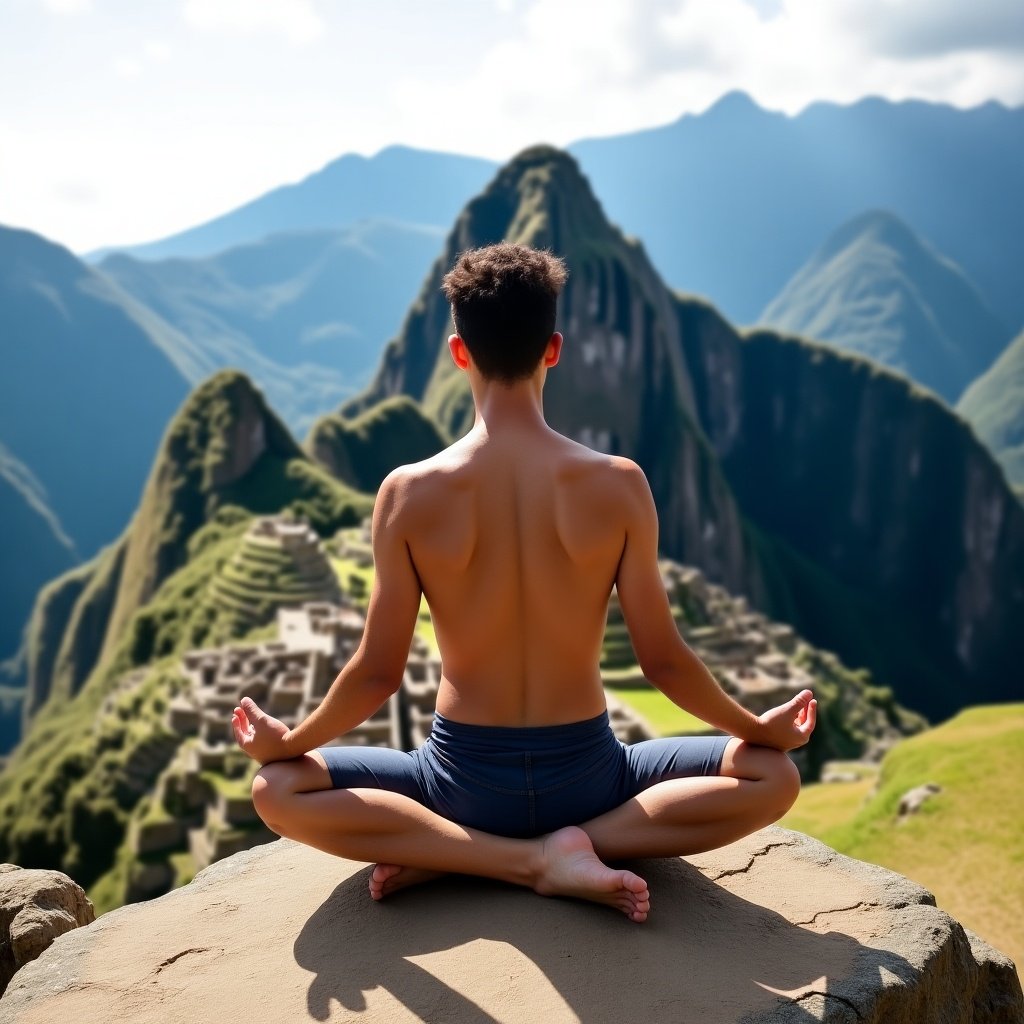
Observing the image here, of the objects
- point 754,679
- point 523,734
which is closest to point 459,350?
point 523,734

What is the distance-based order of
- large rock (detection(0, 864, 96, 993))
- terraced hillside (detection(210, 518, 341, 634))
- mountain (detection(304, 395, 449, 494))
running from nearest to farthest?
large rock (detection(0, 864, 96, 993)) < terraced hillside (detection(210, 518, 341, 634)) < mountain (detection(304, 395, 449, 494))

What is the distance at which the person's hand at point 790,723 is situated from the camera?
17.8 feet

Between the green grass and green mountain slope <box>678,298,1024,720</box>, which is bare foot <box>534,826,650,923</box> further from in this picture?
green mountain slope <box>678,298,1024,720</box>

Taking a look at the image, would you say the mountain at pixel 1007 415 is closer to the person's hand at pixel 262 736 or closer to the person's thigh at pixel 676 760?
the person's thigh at pixel 676 760

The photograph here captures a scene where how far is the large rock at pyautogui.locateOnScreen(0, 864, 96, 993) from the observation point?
600 cm

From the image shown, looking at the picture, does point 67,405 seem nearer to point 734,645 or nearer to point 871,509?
point 871,509

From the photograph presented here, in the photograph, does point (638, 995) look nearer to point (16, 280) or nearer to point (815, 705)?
point (815, 705)

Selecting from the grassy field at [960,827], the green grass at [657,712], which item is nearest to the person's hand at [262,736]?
the grassy field at [960,827]

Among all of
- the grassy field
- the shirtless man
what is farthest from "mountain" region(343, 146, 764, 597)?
the shirtless man

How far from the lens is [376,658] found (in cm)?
547

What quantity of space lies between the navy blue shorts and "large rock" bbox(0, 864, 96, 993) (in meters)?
2.00

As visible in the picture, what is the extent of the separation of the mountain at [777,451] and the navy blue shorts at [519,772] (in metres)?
104

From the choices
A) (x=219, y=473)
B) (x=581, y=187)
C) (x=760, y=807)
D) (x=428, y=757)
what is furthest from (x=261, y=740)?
(x=581, y=187)

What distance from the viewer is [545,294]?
5387 millimetres
